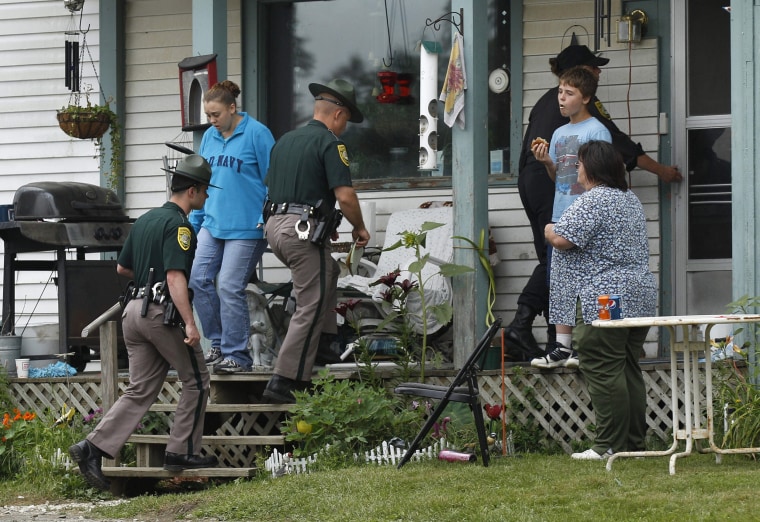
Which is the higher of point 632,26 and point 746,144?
point 632,26

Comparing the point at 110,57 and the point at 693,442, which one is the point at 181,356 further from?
the point at 110,57

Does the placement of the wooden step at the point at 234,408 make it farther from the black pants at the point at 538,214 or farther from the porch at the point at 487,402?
the black pants at the point at 538,214

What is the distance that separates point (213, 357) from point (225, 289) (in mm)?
552

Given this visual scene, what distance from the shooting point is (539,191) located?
27.7 feet

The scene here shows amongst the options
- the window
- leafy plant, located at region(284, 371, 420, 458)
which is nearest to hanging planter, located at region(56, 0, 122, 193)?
the window

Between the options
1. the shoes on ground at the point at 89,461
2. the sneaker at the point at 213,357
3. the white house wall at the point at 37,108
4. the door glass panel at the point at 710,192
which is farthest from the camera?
the white house wall at the point at 37,108

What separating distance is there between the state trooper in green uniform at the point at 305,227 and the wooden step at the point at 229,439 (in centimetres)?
24

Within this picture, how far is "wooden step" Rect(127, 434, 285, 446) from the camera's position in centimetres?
755

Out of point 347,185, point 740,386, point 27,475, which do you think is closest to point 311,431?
point 347,185

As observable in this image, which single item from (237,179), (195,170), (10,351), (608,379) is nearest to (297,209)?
(195,170)

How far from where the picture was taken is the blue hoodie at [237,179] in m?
8.05

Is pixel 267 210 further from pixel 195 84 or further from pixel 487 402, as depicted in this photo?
pixel 487 402

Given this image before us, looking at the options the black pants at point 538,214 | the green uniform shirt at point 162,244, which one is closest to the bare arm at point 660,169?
the black pants at point 538,214

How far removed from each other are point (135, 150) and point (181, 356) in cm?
393
